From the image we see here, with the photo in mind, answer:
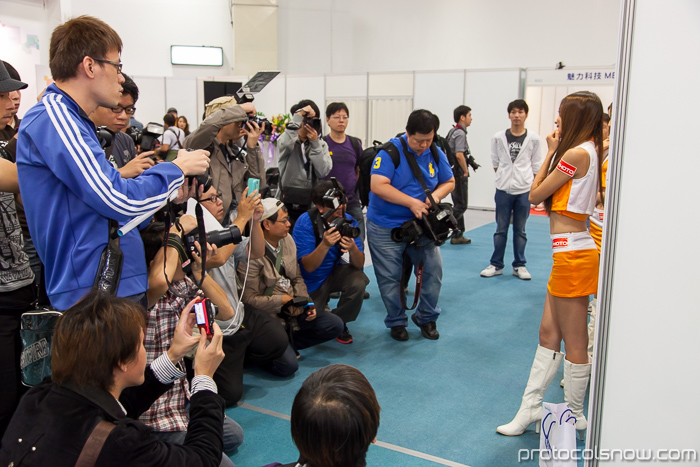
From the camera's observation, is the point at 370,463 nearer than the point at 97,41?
No

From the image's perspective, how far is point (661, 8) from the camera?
4.08 feet

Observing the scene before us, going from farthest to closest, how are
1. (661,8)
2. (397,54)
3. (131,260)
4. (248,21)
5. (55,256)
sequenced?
1. (248,21)
2. (397,54)
3. (131,260)
4. (55,256)
5. (661,8)

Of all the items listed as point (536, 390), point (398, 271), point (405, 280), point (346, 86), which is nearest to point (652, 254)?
point (536, 390)

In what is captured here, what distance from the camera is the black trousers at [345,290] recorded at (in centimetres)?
379

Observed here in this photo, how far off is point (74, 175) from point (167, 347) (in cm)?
94

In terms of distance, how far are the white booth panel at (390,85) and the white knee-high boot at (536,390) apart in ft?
26.4

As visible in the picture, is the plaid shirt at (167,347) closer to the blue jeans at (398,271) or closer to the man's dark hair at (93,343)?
the man's dark hair at (93,343)

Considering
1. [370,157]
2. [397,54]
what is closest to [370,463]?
[370,157]

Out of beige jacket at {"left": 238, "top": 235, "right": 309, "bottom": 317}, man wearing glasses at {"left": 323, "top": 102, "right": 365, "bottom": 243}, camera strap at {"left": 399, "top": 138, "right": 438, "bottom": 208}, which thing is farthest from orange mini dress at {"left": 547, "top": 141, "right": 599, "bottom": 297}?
man wearing glasses at {"left": 323, "top": 102, "right": 365, "bottom": 243}

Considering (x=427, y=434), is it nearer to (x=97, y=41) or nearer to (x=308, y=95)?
(x=97, y=41)

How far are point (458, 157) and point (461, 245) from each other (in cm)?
110

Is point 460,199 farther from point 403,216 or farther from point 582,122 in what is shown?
point 582,122

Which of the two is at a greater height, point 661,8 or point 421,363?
point 661,8

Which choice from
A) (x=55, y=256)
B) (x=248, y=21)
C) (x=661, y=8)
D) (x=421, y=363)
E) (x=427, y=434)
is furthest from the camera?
(x=248, y=21)
